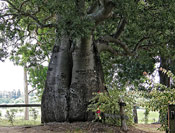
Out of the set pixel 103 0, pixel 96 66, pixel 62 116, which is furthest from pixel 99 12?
pixel 62 116

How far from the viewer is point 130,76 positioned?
1346 centimetres

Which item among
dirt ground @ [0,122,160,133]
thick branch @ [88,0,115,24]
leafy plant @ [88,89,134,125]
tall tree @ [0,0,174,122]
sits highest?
thick branch @ [88,0,115,24]

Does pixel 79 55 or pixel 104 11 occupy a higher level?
pixel 104 11

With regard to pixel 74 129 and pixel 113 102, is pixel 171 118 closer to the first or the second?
pixel 113 102

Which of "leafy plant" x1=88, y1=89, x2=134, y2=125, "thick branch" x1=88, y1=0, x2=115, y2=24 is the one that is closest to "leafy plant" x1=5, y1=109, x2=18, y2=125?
"leafy plant" x1=88, y1=89, x2=134, y2=125

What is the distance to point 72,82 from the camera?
7.12 metres

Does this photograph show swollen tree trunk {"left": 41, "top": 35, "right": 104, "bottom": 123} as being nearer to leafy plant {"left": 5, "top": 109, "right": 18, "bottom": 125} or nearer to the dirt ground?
the dirt ground

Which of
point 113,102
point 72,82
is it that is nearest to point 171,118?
point 113,102

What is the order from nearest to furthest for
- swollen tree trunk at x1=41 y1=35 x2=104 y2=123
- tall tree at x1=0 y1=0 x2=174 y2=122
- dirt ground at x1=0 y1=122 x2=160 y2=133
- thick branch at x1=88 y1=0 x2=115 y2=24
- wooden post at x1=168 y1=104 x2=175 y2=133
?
1. wooden post at x1=168 y1=104 x2=175 y2=133
2. dirt ground at x1=0 y1=122 x2=160 y2=133
3. tall tree at x1=0 y1=0 x2=174 y2=122
4. thick branch at x1=88 y1=0 x2=115 y2=24
5. swollen tree trunk at x1=41 y1=35 x2=104 y2=123

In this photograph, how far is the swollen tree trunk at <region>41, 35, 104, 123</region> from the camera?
6.78m

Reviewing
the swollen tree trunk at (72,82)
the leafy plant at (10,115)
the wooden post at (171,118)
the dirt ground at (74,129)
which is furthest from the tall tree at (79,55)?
the wooden post at (171,118)

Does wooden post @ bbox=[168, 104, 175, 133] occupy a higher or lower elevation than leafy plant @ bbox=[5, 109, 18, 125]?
higher

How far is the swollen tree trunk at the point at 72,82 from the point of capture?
6.78m

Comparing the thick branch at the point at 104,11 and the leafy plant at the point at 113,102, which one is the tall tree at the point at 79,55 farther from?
the leafy plant at the point at 113,102
